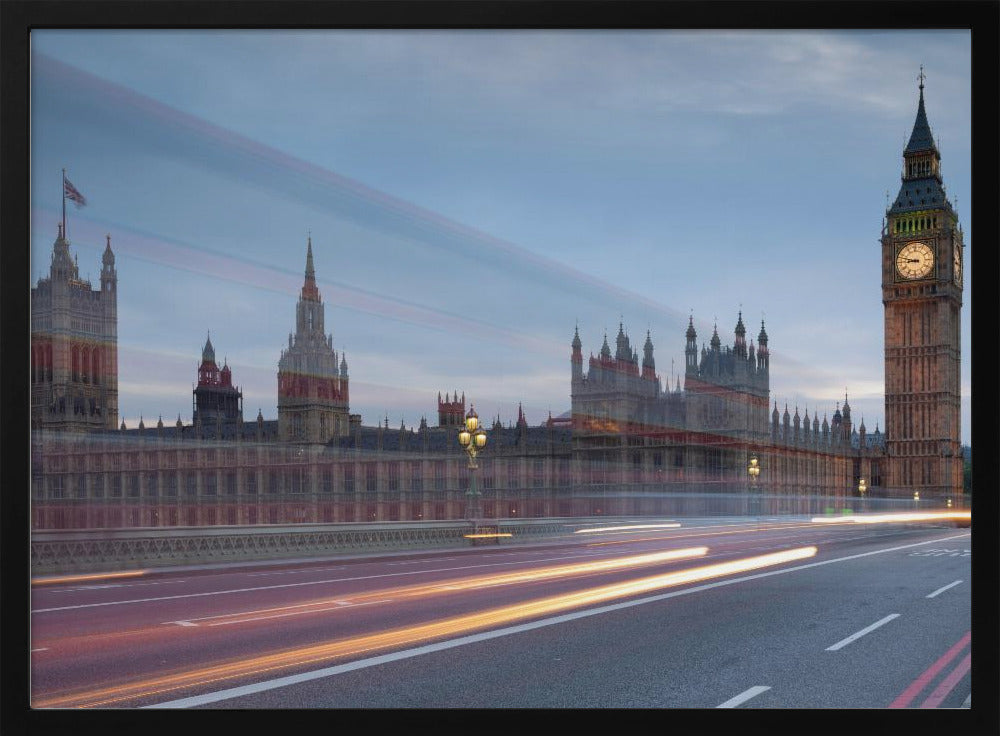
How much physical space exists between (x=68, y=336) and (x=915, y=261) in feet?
364

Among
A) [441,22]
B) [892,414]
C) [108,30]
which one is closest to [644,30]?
[441,22]

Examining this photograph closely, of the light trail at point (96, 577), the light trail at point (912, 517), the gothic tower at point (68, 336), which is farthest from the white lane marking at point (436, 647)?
the light trail at point (96, 577)

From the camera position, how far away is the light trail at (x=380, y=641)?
21.5ft

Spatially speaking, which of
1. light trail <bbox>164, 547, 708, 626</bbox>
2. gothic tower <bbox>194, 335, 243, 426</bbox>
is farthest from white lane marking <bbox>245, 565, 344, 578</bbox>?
gothic tower <bbox>194, 335, 243, 426</bbox>

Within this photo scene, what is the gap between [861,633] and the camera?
10.5 metres

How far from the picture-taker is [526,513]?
67250 mm

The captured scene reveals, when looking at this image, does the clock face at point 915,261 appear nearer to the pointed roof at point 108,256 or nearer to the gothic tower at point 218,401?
the gothic tower at point 218,401

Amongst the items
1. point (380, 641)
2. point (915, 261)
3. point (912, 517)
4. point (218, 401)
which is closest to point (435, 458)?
point (218, 401)

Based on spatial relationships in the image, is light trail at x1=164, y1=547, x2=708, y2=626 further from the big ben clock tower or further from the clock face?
the big ben clock tower

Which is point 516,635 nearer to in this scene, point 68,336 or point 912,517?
point 68,336

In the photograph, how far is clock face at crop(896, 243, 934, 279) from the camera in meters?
100

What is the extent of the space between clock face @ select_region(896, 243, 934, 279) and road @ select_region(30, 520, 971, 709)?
3453 inches

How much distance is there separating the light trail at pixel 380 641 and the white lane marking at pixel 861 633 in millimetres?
3638
